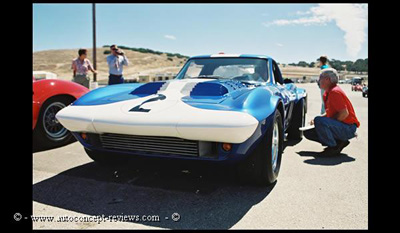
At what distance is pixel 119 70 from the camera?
24.3 feet

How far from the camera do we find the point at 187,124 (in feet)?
7.42

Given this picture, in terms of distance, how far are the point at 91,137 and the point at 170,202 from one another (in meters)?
0.93

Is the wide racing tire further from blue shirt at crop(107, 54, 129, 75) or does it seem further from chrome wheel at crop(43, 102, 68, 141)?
blue shirt at crop(107, 54, 129, 75)

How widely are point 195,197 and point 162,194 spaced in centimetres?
28

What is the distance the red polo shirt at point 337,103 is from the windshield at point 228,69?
90 centimetres

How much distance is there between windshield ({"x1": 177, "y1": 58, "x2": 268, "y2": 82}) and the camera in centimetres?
394

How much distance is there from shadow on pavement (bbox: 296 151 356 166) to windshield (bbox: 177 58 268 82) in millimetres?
1131

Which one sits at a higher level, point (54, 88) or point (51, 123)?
point (54, 88)

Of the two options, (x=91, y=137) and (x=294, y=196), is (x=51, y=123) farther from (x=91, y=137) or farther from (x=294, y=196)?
(x=294, y=196)

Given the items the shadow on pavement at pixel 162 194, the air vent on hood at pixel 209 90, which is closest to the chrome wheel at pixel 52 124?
the shadow on pavement at pixel 162 194

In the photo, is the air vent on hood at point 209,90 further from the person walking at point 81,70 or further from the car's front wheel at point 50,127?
the person walking at point 81,70

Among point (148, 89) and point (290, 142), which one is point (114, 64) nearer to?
→ point (290, 142)
